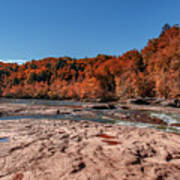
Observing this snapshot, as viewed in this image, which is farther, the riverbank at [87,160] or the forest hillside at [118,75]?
the forest hillside at [118,75]

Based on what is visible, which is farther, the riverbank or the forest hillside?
the forest hillside

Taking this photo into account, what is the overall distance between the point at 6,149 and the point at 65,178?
2789 millimetres

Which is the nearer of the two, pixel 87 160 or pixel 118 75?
pixel 87 160

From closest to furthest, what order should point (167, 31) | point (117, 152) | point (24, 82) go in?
point (117, 152) → point (167, 31) → point (24, 82)

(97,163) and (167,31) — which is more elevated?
(167,31)

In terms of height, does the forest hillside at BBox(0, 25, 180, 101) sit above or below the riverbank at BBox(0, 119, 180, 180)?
above

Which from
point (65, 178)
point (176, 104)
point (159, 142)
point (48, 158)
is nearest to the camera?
point (65, 178)

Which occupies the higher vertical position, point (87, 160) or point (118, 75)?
point (118, 75)

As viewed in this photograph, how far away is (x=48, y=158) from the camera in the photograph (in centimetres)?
418

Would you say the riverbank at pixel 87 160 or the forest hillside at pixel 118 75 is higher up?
the forest hillside at pixel 118 75

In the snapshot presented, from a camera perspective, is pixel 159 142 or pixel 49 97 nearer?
pixel 159 142

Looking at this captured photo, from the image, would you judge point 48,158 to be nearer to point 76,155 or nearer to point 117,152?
point 76,155

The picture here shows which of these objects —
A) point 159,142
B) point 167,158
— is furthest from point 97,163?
point 159,142

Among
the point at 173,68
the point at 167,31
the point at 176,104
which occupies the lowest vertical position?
the point at 176,104
